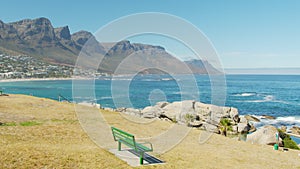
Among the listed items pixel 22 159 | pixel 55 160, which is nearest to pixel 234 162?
pixel 55 160

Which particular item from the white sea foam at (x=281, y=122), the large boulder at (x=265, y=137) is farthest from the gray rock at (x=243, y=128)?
the large boulder at (x=265, y=137)

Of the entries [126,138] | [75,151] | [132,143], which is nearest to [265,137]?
[126,138]

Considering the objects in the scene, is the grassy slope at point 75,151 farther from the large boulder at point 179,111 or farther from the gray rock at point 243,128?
the gray rock at point 243,128

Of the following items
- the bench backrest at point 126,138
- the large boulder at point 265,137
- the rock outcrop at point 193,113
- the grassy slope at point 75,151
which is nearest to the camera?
the grassy slope at point 75,151

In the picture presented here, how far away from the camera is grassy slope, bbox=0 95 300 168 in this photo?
926cm

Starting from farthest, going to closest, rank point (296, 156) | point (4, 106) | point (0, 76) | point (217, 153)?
point (0, 76) < point (4, 106) < point (296, 156) < point (217, 153)

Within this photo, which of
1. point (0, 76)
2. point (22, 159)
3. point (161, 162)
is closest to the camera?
point (22, 159)

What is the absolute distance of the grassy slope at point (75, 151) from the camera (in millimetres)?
9258

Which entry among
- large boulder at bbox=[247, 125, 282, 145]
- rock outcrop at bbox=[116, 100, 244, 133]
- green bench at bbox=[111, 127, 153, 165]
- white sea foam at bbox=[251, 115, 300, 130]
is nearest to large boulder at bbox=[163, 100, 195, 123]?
rock outcrop at bbox=[116, 100, 244, 133]

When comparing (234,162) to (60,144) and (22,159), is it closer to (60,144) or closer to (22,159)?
(60,144)

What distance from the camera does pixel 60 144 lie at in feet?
38.9

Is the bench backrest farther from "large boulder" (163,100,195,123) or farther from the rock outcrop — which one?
"large boulder" (163,100,195,123)

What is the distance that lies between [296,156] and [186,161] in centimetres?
814

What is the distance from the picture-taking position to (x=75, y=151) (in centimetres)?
1073
